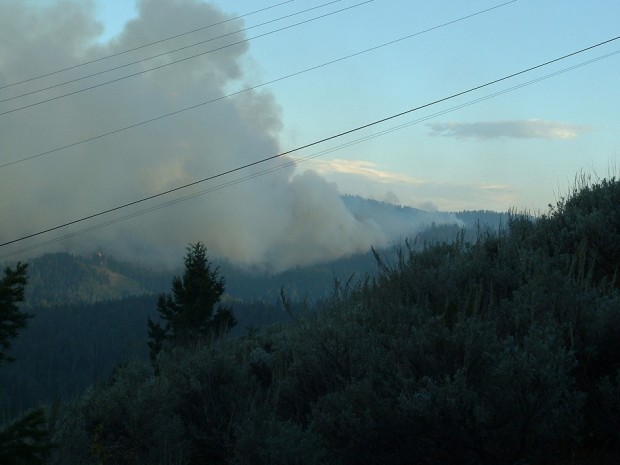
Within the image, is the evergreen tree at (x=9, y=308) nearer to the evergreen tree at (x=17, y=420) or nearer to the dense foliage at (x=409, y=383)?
the evergreen tree at (x=17, y=420)

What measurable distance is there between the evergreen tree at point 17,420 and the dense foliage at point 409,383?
3.27ft

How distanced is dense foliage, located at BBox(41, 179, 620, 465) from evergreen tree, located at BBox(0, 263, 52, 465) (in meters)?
1.00

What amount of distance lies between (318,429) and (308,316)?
2.50m

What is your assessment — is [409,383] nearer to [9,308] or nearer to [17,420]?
[17,420]

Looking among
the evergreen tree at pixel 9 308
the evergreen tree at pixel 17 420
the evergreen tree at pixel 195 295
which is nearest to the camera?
the evergreen tree at pixel 17 420

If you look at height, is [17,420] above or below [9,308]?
below

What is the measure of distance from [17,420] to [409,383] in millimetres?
3351

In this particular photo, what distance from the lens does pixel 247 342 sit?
11.8m

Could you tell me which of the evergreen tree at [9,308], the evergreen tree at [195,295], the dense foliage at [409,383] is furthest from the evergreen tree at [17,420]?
the evergreen tree at [195,295]

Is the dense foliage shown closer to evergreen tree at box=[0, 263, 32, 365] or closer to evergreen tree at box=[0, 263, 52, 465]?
evergreen tree at box=[0, 263, 52, 465]

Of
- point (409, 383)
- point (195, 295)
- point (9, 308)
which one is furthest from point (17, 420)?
point (195, 295)

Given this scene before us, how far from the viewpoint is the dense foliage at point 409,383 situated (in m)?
5.93

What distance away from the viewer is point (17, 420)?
20.8 feet

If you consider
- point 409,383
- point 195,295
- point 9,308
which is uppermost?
point 195,295
